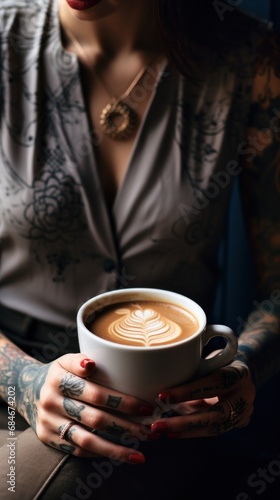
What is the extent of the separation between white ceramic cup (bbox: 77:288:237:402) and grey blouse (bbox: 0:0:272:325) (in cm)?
25

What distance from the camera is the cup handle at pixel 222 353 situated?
65 cm

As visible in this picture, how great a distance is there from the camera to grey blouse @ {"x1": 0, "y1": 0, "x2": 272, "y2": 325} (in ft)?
2.91

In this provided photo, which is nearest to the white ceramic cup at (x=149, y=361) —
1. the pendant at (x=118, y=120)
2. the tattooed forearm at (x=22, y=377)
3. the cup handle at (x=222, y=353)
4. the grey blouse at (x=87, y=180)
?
the cup handle at (x=222, y=353)

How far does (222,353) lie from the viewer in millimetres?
660

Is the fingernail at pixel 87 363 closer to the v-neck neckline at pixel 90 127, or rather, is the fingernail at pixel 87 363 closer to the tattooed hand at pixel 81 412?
the tattooed hand at pixel 81 412

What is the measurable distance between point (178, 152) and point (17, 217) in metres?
0.26

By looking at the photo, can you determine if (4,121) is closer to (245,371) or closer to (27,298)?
(27,298)

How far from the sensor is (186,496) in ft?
2.69

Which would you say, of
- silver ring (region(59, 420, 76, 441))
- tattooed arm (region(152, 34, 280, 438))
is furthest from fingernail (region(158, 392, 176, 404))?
tattooed arm (region(152, 34, 280, 438))

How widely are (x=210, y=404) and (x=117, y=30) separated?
594 mm

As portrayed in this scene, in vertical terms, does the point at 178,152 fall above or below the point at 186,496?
above

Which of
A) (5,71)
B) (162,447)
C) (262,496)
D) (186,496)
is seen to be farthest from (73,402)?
(5,71)

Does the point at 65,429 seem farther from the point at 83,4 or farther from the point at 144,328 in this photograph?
the point at 83,4

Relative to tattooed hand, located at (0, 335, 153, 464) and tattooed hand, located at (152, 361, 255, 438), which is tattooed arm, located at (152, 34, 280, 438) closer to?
tattooed hand, located at (152, 361, 255, 438)
